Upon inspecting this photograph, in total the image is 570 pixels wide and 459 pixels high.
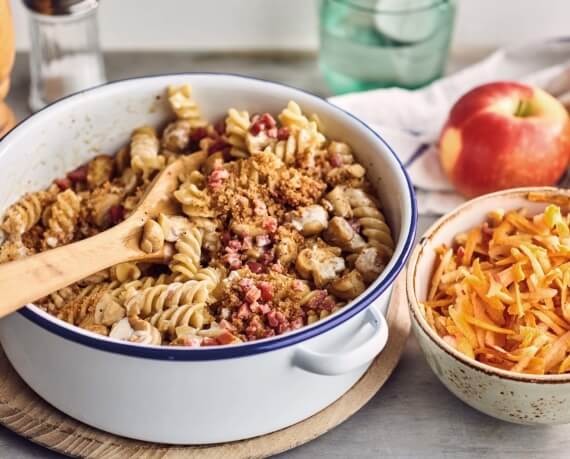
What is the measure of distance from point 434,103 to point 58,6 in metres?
0.79

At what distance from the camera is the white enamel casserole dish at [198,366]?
4.04 feet

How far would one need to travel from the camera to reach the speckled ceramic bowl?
129 centimetres

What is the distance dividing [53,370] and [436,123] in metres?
1.02

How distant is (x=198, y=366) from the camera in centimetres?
122

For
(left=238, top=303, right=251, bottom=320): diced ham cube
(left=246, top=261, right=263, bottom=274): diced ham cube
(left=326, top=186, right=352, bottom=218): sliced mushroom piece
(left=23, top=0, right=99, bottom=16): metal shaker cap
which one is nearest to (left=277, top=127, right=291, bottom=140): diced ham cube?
(left=326, top=186, right=352, bottom=218): sliced mushroom piece

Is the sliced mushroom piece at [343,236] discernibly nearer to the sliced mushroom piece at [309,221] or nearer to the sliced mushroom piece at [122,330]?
the sliced mushroom piece at [309,221]

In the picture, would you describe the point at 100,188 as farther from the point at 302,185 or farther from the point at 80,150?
the point at 302,185

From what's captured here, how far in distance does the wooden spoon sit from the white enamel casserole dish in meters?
0.04

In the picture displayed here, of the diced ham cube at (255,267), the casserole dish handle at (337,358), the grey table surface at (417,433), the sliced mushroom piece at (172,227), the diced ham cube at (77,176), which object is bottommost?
the grey table surface at (417,433)

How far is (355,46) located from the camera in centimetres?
211

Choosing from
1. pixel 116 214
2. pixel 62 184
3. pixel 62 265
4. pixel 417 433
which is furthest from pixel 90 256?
pixel 417 433

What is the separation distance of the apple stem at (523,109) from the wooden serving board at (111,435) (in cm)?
66

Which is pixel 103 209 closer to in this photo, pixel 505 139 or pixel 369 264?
pixel 369 264

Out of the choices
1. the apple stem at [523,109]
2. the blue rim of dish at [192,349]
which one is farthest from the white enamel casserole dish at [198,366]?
the apple stem at [523,109]
